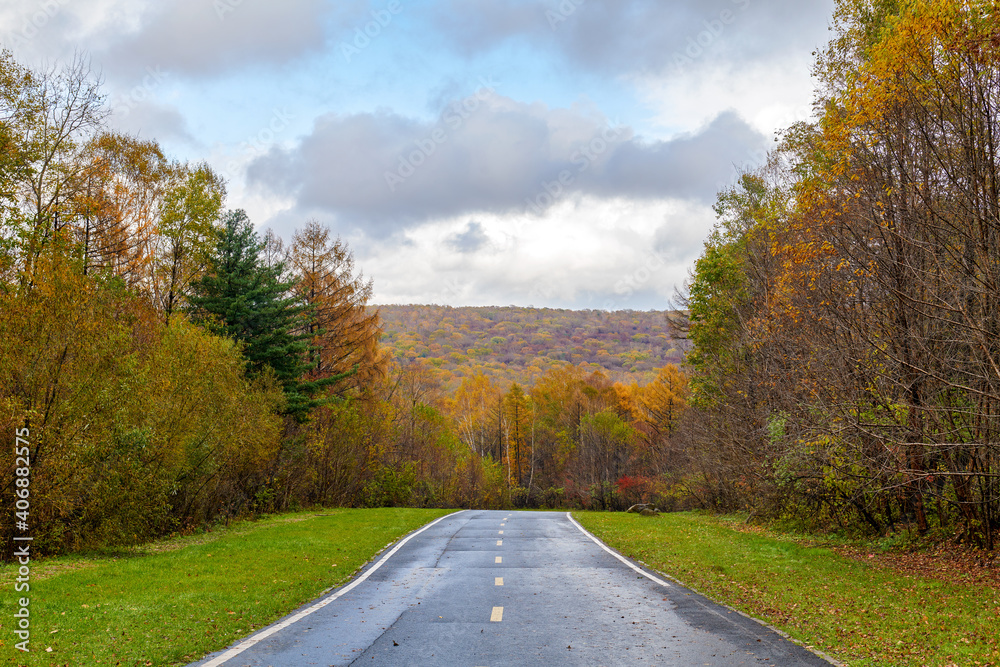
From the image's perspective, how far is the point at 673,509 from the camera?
53594mm

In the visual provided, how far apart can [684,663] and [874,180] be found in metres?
10.8

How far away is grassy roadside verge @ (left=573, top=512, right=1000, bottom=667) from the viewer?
7.91 meters

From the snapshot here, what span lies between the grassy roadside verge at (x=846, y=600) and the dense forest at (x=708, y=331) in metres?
1.96

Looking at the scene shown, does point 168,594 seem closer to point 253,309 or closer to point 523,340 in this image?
point 253,309

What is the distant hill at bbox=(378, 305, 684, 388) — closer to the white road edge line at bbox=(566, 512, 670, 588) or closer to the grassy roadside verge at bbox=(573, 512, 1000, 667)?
the white road edge line at bbox=(566, 512, 670, 588)

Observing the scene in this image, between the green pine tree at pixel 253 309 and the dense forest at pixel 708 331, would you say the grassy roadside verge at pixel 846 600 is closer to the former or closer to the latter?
the dense forest at pixel 708 331

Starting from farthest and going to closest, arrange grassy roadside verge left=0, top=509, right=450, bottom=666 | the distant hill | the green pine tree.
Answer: the distant hill
the green pine tree
grassy roadside verge left=0, top=509, right=450, bottom=666

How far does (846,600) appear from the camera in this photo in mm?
10867

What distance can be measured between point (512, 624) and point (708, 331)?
88.6 feet

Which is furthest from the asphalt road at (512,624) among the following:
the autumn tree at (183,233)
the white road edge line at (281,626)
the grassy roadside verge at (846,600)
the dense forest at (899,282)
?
the autumn tree at (183,233)

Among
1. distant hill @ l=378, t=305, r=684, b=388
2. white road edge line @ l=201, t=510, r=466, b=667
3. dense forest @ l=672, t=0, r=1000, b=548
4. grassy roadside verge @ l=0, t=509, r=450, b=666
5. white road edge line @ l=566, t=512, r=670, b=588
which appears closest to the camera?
white road edge line @ l=201, t=510, r=466, b=667

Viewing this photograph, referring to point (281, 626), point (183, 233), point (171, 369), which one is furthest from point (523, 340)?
point (281, 626)

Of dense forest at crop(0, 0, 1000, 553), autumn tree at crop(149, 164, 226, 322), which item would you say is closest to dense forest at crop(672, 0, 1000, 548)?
dense forest at crop(0, 0, 1000, 553)

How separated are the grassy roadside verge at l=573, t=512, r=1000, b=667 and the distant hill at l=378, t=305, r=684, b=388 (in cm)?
7642
